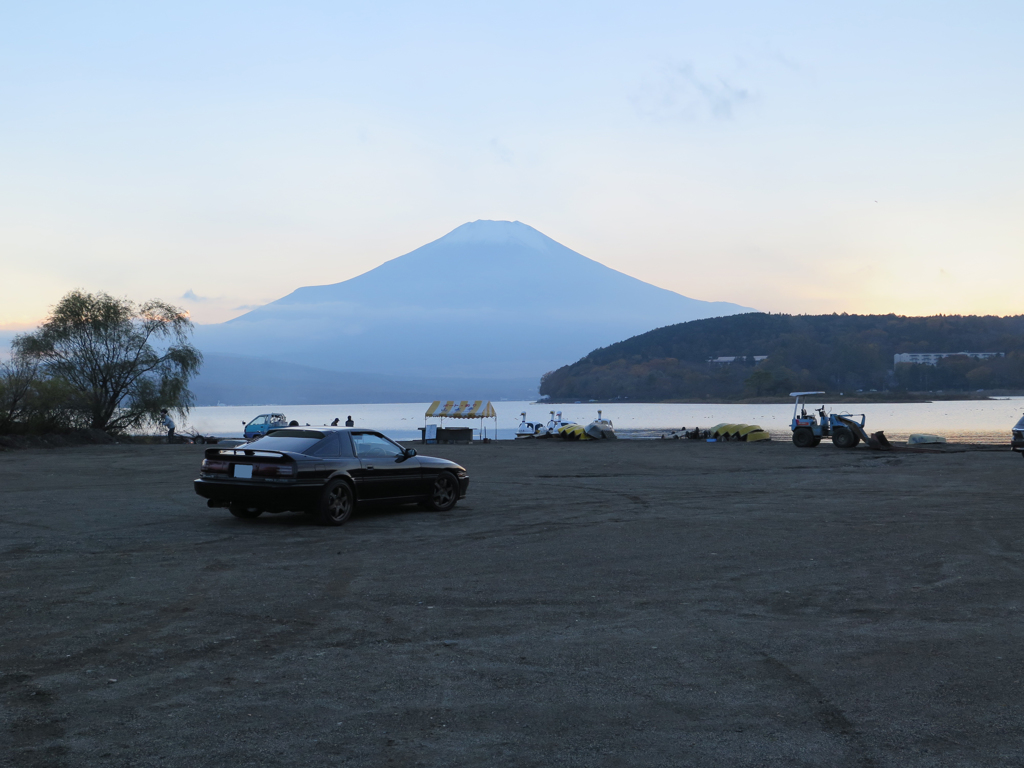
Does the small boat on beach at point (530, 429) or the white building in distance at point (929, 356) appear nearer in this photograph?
A: the small boat on beach at point (530, 429)

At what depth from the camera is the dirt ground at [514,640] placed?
177 inches

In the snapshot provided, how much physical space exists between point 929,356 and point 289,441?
617 feet

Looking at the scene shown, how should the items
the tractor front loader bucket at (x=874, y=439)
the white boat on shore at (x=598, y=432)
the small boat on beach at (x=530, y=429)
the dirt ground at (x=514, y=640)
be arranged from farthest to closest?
the small boat on beach at (x=530, y=429)
the white boat on shore at (x=598, y=432)
the tractor front loader bucket at (x=874, y=439)
the dirt ground at (x=514, y=640)

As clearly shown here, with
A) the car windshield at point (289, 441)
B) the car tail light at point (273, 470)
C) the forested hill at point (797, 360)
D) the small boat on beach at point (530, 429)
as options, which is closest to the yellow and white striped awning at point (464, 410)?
the small boat on beach at point (530, 429)

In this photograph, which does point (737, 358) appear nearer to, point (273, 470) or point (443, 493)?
point (443, 493)

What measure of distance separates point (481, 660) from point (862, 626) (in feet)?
9.49

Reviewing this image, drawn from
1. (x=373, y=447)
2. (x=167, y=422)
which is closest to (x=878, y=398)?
(x=167, y=422)

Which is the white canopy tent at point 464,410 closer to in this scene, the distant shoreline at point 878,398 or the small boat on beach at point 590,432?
the small boat on beach at point 590,432

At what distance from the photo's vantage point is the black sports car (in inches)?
503

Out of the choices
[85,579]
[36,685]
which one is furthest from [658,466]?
[36,685]

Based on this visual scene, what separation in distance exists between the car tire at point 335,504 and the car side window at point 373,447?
2.10 ft

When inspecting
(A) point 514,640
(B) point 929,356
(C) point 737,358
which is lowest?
(A) point 514,640

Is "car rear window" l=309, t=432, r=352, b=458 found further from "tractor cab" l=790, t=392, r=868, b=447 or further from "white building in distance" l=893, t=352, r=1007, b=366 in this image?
"white building in distance" l=893, t=352, r=1007, b=366

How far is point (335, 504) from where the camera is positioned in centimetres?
1325
